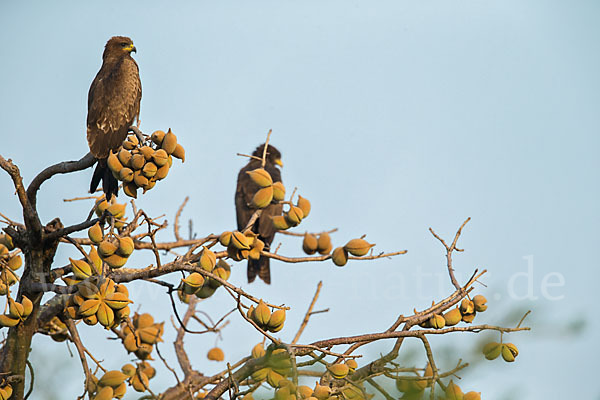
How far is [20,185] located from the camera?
126 inches

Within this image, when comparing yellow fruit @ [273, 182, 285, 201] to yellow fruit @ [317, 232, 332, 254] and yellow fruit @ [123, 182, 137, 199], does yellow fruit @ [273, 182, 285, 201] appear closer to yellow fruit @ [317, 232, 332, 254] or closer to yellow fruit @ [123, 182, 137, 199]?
yellow fruit @ [317, 232, 332, 254]

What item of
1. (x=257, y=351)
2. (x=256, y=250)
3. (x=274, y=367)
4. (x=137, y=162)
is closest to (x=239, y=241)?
(x=256, y=250)

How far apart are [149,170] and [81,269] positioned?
54 cm

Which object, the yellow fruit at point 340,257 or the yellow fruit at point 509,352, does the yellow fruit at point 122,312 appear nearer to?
the yellow fruit at point 340,257

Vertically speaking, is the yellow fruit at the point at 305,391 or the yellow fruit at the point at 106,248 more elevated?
the yellow fruit at the point at 106,248

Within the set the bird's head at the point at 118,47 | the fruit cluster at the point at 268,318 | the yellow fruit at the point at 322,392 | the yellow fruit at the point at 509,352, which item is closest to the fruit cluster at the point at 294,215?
the fruit cluster at the point at 268,318

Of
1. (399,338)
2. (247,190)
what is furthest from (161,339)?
(247,190)

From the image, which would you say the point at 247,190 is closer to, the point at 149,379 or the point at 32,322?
the point at 149,379

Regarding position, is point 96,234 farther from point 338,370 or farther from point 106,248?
point 338,370

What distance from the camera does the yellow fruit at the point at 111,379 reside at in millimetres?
3393

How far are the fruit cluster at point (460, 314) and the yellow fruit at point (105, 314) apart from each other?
4.30 feet

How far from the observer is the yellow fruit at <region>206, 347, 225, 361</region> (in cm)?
488

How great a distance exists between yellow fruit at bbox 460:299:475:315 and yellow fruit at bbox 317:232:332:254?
2.02ft

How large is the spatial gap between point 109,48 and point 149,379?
302 cm
